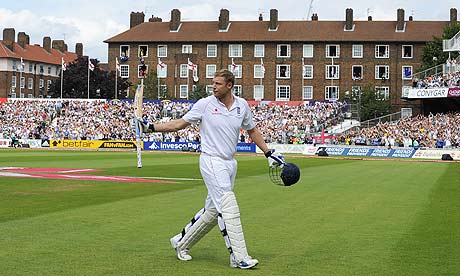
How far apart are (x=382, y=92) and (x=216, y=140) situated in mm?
88270

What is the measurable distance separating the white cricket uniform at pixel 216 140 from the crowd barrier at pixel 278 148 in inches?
1771

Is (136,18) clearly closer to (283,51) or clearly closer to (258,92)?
(258,92)

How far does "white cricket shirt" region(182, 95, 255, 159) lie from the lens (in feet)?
28.8

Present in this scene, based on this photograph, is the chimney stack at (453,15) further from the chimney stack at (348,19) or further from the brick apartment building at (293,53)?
the chimney stack at (348,19)

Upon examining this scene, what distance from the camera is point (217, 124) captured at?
8.80 metres

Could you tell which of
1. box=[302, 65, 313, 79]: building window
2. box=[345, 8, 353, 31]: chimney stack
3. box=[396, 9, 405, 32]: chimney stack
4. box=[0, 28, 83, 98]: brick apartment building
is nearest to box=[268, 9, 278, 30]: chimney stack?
box=[302, 65, 313, 79]: building window

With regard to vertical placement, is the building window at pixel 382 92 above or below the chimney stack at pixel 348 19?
below

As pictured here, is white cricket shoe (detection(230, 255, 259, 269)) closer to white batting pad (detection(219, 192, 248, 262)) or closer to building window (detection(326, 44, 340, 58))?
white batting pad (detection(219, 192, 248, 262))

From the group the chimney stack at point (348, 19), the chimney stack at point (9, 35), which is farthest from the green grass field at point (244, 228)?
the chimney stack at point (9, 35)

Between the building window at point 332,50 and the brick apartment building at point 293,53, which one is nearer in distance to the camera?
the brick apartment building at point 293,53

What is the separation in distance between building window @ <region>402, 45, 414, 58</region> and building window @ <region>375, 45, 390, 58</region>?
6.47ft

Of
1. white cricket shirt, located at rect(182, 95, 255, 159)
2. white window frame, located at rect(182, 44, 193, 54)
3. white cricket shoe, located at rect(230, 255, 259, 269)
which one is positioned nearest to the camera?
white cricket shoe, located at rect(230, 255, 259, 269)

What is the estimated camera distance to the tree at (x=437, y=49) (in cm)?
8988

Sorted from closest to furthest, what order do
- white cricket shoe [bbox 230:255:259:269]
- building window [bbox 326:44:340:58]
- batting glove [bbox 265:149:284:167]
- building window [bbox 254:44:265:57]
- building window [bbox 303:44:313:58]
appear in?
1. white cricket shoe [bbox 230:255:259:269]
2. batting glove [bbox 265:149:284:167]
3. building window [bbox 326:44:340:58]
4. building window [bbox 303:44:313:58]
5. building window [bbox 254:44:265:57]
